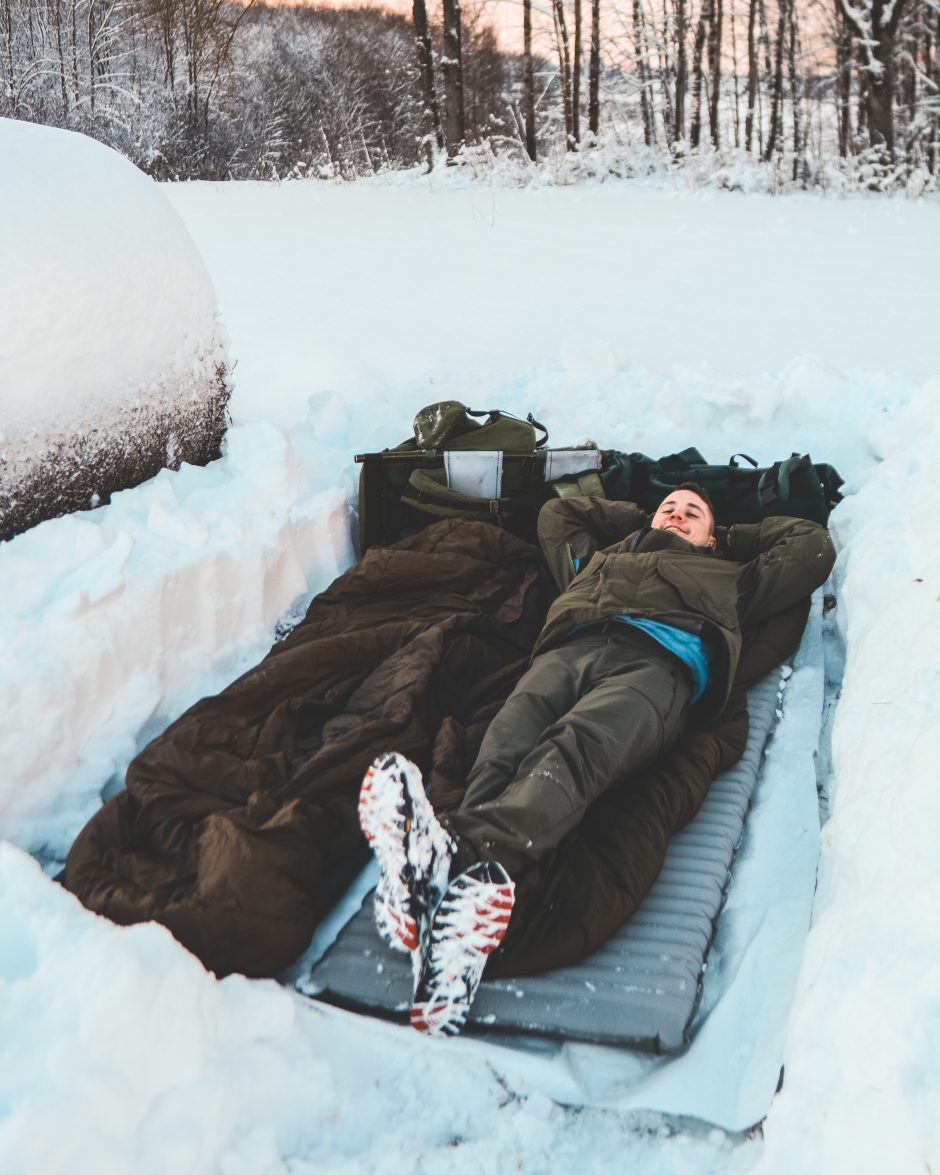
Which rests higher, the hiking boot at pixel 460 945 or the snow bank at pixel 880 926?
the snow bank at pixel 880 926

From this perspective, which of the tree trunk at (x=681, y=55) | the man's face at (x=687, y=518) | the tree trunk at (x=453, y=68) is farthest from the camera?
the tree trunk at (x=681, y=55)

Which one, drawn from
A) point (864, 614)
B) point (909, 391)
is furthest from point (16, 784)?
point (909, 391)

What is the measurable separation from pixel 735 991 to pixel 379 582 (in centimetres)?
195

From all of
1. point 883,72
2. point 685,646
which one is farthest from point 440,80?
point 685,646

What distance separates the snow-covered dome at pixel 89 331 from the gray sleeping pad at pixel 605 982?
177 cm

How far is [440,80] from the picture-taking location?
20.2 metres

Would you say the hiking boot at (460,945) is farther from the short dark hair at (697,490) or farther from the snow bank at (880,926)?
the short dark hair at (697,490)

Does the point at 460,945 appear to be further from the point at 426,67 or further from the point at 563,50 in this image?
the point at 563,50

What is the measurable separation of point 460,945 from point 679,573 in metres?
1.49

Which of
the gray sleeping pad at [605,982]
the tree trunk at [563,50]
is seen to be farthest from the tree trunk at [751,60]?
the gray sleeping pad at [605,982]

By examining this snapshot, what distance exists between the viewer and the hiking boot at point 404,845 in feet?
6.53

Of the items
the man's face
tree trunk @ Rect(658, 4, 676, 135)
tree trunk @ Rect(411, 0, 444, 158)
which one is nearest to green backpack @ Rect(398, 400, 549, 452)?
the man's face

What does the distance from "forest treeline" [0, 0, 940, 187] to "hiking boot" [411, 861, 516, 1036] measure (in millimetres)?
10454

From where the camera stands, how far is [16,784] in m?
2.57
